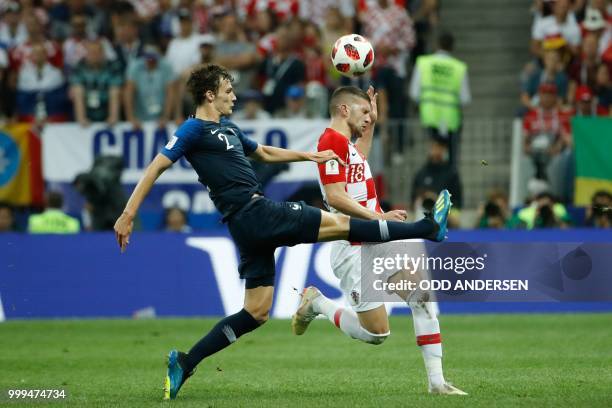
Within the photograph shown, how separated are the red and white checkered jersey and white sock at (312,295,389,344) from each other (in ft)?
2.78

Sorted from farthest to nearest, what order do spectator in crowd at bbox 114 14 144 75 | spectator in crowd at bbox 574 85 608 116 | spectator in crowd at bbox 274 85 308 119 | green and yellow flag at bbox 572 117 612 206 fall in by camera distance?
spectator in crowd at bbox 114 14 144 75, spectator in crowd at bbox 274 85 308 119, spectator in crowd at bbox 574 85 608 116, green and yellow flag at bbox 572 117 612 206

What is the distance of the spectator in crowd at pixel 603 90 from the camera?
19784mm

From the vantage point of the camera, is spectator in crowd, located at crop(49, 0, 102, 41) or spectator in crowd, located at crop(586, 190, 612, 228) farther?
spectator in crowd, located at crop(49, 0, 102, 41)

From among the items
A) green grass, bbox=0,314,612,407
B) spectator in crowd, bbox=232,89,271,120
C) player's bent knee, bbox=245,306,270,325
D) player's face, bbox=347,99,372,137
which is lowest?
green grass, bbox=0,314,612,407

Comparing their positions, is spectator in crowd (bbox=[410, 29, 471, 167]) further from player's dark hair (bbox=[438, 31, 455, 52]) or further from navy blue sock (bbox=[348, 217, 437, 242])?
navy blue sock (bbox=[348, 217, 437, 242])

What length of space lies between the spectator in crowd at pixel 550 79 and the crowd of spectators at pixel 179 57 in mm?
2042

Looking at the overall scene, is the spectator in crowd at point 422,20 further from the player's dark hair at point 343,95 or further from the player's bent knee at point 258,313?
the player's bent knee at point 258,313

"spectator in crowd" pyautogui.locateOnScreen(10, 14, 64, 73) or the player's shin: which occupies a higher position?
"spectator in crowd" pyautogui.locateOnScreen(10, 14, 64, 73)

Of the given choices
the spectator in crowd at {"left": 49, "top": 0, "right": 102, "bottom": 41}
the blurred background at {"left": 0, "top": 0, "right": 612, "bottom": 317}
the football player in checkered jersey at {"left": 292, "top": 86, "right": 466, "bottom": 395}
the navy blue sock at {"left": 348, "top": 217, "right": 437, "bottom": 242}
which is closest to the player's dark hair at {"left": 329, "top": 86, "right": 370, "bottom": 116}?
the football player in checkered jersey at {"left": 292, "top": 86, "right": 466, "bottom": 395}

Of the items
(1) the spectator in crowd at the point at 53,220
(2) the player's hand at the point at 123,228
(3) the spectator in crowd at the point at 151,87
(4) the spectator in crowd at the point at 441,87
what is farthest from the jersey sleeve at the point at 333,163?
(3) the spectator in crowd at the point at 151,87

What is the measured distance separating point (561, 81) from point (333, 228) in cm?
1151

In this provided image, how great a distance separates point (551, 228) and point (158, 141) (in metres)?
6.11

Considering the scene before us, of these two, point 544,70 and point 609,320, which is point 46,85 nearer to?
point 544,70

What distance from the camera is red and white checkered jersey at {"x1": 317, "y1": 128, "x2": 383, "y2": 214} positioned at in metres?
10.1
